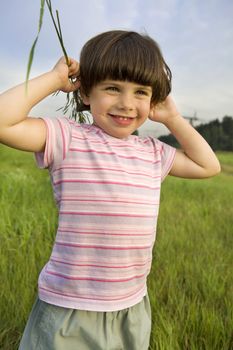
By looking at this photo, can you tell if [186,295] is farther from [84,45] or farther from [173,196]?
[173,196]

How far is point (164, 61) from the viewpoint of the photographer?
1.45 metres

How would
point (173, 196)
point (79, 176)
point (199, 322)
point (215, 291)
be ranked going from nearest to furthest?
point (79, 176), point (199, 322), point (215, 291), point (173, 196)

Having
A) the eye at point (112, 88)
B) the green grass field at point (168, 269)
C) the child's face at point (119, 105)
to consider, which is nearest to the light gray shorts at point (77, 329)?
the green grass field at point (168, 269)

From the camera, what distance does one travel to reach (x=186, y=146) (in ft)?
5.14

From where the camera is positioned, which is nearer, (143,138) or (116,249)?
(116,249)

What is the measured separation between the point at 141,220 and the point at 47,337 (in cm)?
43

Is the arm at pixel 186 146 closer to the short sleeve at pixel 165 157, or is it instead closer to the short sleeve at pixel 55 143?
the short sleeve at pixel 165 157

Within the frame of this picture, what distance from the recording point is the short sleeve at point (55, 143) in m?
1.28

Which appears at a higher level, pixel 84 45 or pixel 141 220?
pixel 84 45

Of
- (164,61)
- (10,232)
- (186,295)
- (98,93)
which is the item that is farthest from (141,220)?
(10,232)

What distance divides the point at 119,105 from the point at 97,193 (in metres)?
0.26

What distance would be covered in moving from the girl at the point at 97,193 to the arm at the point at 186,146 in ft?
0.43

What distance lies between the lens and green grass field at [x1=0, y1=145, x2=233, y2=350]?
1864 mm

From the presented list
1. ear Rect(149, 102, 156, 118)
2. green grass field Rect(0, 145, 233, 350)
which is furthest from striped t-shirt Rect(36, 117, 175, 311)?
green grass field Rect(0, 145, 233, 350)
